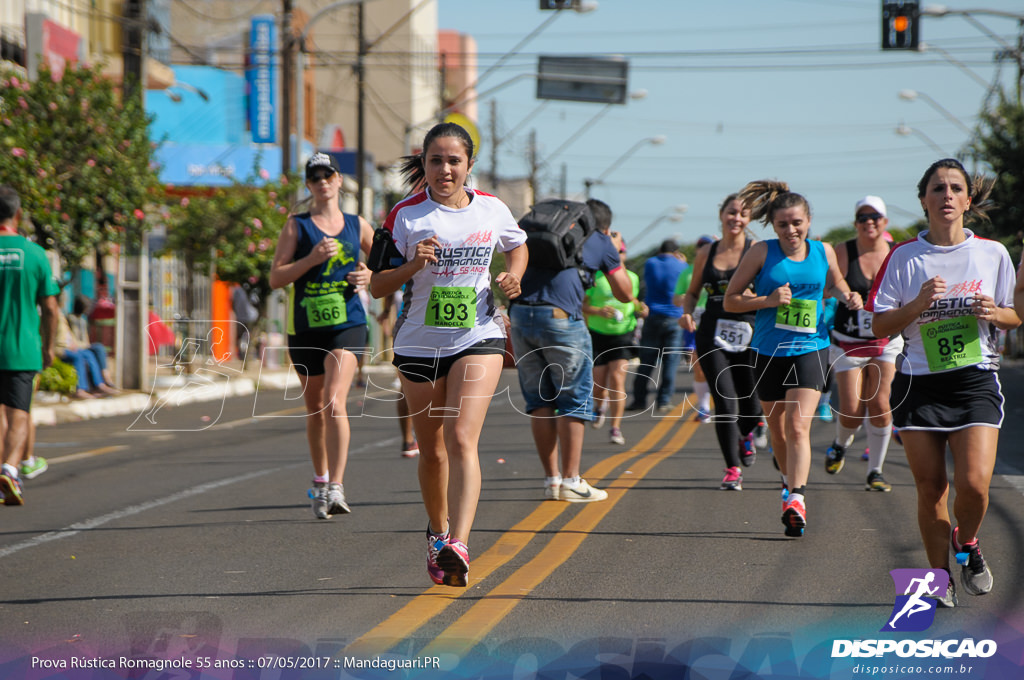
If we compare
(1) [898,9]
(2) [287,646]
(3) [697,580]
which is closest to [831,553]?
(3) [697,580]

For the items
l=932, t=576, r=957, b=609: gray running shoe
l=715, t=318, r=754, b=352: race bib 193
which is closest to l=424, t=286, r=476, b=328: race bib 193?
l=932, t=576, r=957, b=609: gray running shoe

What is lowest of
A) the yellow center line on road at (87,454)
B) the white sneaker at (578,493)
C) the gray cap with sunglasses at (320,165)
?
the yellow center line on road at (87,454)

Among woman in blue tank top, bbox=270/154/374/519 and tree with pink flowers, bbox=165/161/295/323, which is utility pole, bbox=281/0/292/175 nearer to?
tree with pink flowers, bbox=165/161/295/323

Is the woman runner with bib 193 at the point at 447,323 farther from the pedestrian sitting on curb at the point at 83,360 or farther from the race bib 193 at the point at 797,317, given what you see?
the pedestrian sitting on curb at the point at 83,360

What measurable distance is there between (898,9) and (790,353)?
18222 mm

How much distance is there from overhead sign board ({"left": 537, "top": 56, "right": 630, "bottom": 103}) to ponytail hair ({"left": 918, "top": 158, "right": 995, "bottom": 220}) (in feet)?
91.8

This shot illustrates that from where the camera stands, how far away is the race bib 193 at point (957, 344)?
5.69 metres

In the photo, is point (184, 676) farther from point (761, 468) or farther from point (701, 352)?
point (761, 468)

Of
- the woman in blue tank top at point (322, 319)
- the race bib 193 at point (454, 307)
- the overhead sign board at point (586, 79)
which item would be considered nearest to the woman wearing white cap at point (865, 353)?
the woman in blue tank top at point (322, 319)

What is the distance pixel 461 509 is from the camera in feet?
19.3

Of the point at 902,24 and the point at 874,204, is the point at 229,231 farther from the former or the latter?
the point at 874,204

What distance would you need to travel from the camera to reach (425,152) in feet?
19.7

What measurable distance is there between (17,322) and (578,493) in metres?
3.99

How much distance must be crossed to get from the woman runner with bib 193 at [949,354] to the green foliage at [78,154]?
13.8m
